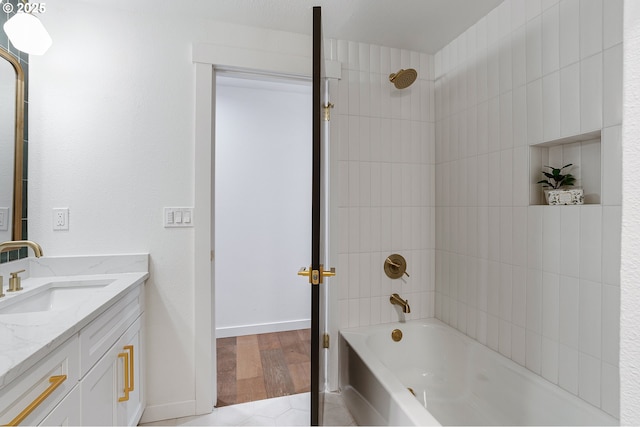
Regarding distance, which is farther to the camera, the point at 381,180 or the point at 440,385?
the point at 381,180

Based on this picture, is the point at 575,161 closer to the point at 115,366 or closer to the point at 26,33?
the point at 115,366

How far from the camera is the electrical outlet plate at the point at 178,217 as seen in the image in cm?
166

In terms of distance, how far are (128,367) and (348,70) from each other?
2080 millimetres

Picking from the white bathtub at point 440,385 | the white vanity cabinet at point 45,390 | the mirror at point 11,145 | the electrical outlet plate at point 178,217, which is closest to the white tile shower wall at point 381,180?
the white bathtub at point 440,385

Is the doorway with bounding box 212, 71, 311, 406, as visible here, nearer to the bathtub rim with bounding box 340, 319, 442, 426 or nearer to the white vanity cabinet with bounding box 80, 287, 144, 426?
the bathtub rim with bounding box 340, 319, 442, 426

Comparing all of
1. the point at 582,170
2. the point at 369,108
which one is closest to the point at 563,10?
the point at 582,170

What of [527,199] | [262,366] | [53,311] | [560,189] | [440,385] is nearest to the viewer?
[53,311]

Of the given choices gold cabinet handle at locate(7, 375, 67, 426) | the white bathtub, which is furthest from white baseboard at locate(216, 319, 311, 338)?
gold cabinet handle at locate(7, 375, 67, 426)

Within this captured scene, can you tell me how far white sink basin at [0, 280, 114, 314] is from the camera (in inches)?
46.2

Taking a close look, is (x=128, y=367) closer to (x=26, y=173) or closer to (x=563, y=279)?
(x=26, y=173)

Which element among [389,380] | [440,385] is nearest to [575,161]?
[389,380]

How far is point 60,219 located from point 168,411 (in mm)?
1229

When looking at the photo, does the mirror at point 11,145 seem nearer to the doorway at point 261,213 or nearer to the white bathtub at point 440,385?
the doorway at point 261,213

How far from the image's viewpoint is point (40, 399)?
75cm
